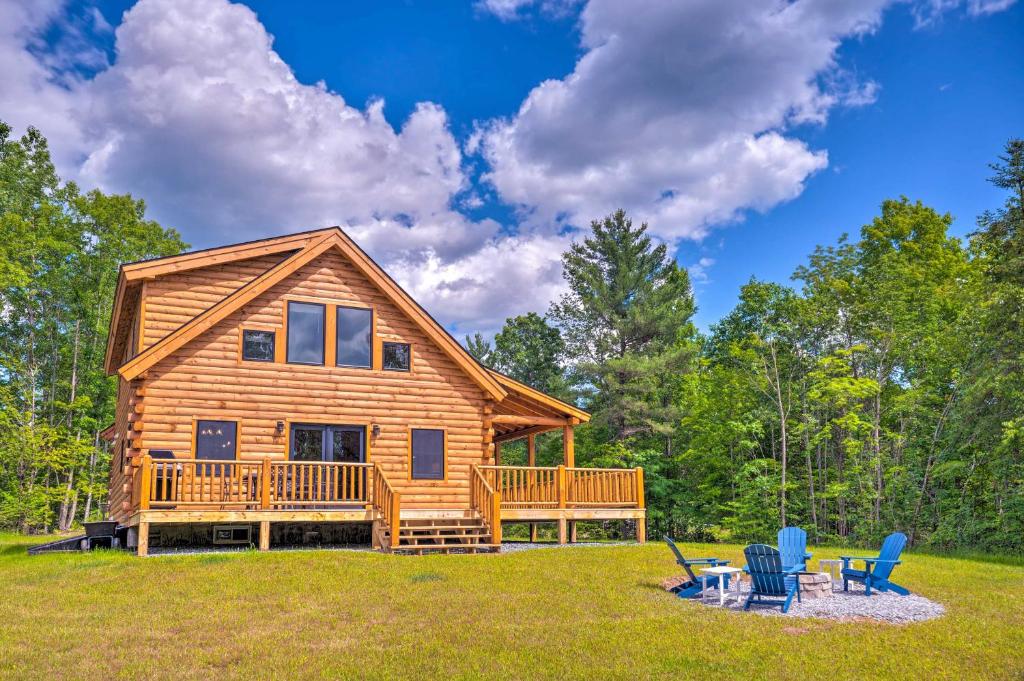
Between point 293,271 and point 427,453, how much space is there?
5.27 meters

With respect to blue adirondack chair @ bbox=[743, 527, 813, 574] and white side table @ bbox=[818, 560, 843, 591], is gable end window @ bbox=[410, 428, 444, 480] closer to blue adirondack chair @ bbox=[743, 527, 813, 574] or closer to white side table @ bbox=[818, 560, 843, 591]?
blue adirondack chair @ bbox=[743, 527, 813, 574]

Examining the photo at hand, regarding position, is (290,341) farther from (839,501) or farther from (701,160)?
(839,501)

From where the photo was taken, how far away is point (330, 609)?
1023 cm

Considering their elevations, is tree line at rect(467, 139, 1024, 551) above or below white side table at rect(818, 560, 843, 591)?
above

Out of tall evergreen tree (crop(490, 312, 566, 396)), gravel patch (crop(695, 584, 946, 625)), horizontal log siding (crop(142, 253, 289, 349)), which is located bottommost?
gravel patch (crop(695, 584, 946, 625))

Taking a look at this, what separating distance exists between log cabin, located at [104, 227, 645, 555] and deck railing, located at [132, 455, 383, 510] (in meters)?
0.05

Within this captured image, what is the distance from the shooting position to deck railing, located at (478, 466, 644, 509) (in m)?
18.5

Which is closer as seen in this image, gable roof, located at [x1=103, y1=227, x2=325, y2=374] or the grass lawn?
the grass lawn

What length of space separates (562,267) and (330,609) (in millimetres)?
25949

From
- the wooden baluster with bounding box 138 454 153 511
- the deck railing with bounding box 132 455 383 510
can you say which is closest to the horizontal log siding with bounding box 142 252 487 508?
the deck railing with bounding box 132 455 383 510

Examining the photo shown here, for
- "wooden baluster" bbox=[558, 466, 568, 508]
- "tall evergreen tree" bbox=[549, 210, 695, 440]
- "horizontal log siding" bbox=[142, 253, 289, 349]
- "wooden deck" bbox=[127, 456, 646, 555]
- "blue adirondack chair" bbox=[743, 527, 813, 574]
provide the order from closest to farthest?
"blue adirondack chair" bbox=[743, 527, 813, 574]
"wooden deck" bbox=[127, 456, 646, 555]
"horizontal log siding" bbox=[142, 253, 289, 349]
"wooden baluster" bbox=[558, 466, 568, 508]
"tall evergreen tree" bbox=[549, 210, 695, 440]

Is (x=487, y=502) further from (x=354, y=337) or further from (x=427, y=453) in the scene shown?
(x=354, y=337)

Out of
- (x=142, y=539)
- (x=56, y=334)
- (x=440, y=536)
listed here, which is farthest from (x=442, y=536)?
(x=56, y=334)

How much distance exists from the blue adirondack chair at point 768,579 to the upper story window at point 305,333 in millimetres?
11113
